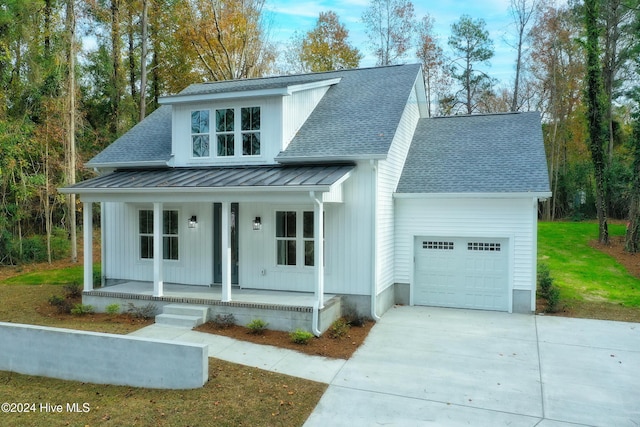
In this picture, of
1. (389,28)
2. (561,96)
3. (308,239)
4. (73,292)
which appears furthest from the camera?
(389,28)

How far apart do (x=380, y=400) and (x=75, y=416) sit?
404 centimetres

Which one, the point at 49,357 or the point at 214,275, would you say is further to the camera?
the point at 214,275

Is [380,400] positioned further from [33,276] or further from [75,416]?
[33,276]

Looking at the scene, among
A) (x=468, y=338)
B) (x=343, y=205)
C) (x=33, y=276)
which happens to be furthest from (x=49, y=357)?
(x=33, y=276)

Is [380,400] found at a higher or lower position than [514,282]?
lower

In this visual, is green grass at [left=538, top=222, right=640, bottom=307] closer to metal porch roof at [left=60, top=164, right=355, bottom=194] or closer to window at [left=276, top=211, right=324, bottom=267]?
window at [left=276, top=211, right=324, bottom=267]

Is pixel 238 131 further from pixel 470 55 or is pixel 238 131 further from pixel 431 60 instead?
pixel 470 55

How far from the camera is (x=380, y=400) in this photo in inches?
233

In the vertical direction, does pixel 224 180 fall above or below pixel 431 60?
below

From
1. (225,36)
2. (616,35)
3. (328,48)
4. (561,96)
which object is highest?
(328,48)

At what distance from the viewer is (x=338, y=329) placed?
28.5ft

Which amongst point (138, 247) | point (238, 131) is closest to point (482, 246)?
point (238, 131)

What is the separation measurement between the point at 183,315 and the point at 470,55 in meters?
25.1

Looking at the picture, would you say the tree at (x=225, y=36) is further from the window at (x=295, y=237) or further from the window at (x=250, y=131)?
the window at (x=295, y=237)
